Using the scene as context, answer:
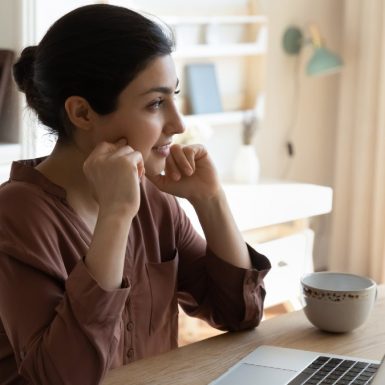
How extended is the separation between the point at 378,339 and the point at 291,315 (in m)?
0.20

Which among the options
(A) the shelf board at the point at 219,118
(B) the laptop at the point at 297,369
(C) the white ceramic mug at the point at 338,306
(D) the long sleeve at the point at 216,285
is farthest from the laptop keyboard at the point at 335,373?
(A) the shelf board at the point at 219,118

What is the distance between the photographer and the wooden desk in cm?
127

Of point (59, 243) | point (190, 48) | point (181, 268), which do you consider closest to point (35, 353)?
→ point (59, 243)

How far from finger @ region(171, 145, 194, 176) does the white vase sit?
2037mm

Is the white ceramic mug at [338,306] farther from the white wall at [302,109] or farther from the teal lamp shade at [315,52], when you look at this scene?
the white wall at [302,109]

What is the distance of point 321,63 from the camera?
401cm

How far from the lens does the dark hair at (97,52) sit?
1.40 metres

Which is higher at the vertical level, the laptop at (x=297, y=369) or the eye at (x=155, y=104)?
the eye at (x=155, y=104)

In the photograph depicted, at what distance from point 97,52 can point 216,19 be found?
2.37 meters

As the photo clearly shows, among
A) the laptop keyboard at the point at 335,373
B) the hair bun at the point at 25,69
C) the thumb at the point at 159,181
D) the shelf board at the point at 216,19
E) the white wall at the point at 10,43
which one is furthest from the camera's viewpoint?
the shelf board at the point at 216,19

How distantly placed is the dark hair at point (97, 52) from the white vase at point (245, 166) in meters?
2.21

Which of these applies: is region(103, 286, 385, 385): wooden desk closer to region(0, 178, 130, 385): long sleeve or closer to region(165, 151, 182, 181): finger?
region(0, 178, 130, 385): long sleeve

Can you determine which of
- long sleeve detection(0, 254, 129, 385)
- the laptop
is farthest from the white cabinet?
long sleeve detection(0, 254, 129, 385)

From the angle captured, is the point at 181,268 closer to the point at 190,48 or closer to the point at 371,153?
the point at 190,48
